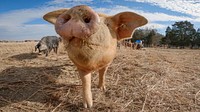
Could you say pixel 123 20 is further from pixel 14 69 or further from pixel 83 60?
pixel 14 69

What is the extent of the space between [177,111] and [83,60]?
1418mm

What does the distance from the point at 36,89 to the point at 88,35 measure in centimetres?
158

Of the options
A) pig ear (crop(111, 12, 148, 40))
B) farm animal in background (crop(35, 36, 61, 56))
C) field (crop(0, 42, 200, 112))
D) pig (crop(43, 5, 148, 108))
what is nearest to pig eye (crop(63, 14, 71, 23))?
pig (crop(43, 5, 148, 108))

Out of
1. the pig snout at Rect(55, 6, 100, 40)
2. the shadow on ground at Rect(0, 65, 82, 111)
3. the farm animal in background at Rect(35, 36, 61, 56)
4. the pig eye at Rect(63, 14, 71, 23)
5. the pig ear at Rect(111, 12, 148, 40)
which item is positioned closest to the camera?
the pig snout at Rect(55, 6, 100, 40)

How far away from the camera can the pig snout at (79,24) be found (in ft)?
9.40

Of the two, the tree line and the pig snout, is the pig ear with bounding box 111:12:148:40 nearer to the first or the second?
the pig snout

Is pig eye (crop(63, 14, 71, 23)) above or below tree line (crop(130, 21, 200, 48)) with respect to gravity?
above

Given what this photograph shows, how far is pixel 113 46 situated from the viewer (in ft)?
11.0

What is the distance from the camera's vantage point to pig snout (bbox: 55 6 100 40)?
9.40 feet

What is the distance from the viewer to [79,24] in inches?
113

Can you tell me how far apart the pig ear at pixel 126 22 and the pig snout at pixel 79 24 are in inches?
22.9

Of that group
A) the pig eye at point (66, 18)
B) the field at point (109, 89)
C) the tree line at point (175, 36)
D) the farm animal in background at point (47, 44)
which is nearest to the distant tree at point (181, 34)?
the tree line at point (175, 36)

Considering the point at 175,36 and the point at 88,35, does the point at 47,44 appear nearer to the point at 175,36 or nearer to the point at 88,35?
the point at 88,35

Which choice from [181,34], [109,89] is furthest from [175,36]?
[109,89]
